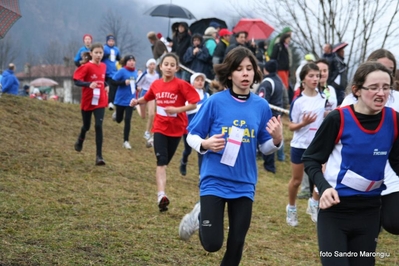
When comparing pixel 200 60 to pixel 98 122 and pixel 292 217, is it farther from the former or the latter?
pixel 292 217

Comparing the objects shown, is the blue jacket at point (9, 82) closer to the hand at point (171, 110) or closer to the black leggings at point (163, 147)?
the black leggings at point (163, 147)

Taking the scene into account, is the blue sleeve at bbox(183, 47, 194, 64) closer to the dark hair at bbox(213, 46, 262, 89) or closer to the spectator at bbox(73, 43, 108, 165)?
the spectator at bbox(73, 43, 108, 165)

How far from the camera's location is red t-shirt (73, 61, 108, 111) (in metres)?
11.7

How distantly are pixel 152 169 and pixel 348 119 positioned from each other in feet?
28.8

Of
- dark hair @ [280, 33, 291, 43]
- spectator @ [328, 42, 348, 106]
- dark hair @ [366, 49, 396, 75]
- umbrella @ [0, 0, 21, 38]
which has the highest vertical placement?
dark hair @ [280, 33, 291, 43]

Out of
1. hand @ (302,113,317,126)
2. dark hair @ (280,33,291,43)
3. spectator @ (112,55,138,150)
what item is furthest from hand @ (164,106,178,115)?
dark hair @ (280,33,291,43)

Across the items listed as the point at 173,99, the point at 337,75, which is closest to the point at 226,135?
the point at 173,99

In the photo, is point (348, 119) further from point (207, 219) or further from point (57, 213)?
point (57, 213)

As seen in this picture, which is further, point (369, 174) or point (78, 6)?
point (78, 6)

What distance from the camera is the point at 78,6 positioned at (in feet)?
357

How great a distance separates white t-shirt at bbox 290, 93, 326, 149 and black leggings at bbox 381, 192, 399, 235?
4.15m

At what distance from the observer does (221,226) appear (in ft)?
17.3

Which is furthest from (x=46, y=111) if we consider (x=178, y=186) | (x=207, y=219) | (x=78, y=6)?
(x=78, y=6)

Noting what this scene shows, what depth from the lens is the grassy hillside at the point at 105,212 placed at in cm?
664
